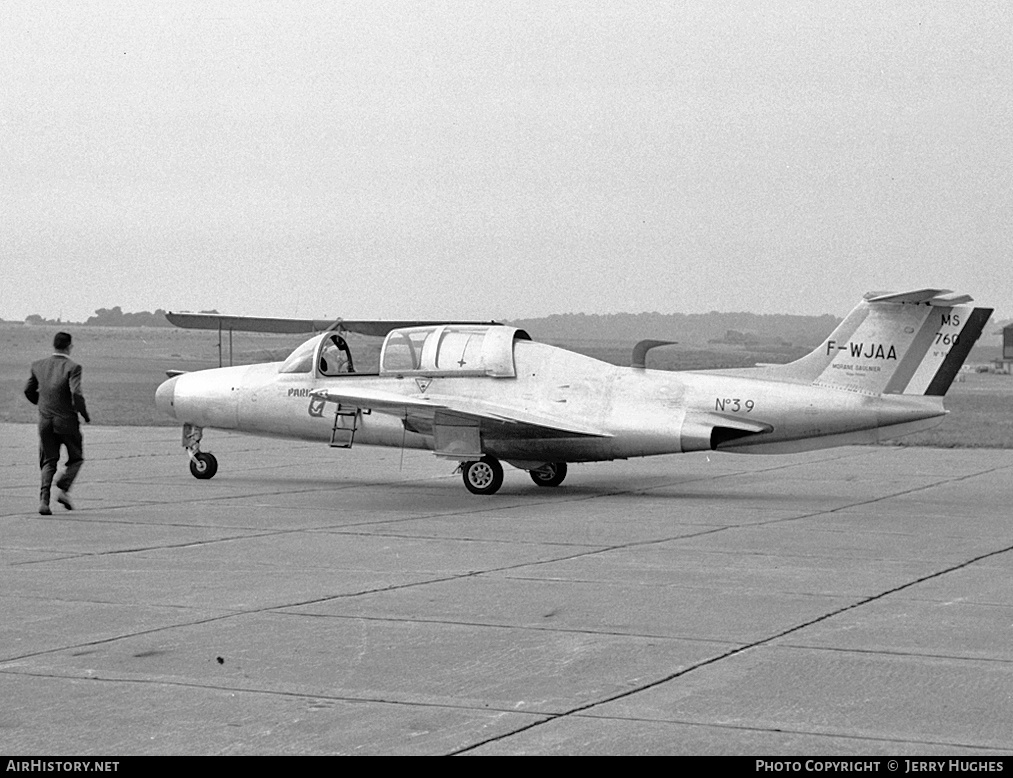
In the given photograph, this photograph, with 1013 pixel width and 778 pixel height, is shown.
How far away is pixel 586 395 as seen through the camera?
709 inches

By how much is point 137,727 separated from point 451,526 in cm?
844

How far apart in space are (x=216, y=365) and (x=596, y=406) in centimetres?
2874

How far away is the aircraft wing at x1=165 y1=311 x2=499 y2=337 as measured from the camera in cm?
1973

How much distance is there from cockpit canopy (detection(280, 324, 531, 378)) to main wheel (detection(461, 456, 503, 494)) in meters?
1.17

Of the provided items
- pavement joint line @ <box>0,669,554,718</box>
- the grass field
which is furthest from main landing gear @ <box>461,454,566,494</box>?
pavement joint line @ <box>0,669,554,718</box>

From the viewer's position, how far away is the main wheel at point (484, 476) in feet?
59.6

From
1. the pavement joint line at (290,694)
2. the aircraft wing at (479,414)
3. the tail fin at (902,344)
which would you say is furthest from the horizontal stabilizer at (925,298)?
the pavement joint line at (290,694)

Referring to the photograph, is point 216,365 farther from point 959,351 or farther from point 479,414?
point 959,351

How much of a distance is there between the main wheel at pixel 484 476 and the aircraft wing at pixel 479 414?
507mm

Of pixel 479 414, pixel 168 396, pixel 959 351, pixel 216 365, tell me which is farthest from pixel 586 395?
pixel 216 365
